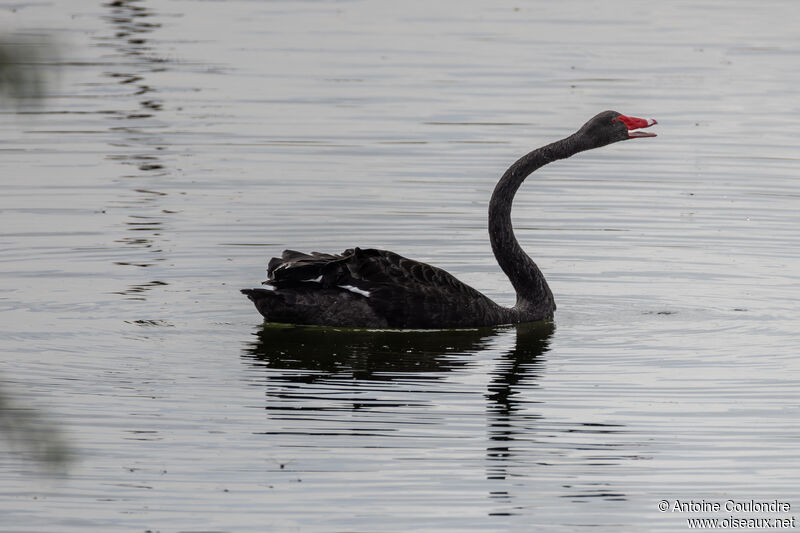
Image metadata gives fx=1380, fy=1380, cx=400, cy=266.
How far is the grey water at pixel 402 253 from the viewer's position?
590cm

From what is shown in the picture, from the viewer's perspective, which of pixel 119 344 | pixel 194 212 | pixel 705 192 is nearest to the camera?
pixel 119 344

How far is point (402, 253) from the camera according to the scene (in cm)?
1153

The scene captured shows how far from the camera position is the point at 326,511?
562 cm

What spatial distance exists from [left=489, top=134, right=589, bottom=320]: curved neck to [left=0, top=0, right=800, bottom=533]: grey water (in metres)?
0.21

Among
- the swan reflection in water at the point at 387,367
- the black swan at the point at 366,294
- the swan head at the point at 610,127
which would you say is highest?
the swan head at the point at 610,127

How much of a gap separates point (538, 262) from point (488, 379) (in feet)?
11.9

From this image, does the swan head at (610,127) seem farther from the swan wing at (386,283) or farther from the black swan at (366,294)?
the swan wing at (386,283)

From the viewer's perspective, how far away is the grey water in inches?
232

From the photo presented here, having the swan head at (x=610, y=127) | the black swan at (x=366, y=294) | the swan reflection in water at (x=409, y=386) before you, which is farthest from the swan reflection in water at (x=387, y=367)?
the swan head at (x=610, y=127)

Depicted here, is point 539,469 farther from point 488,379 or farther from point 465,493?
point 488,379

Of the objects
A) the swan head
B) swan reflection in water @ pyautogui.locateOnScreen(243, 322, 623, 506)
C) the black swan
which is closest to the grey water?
swan reflection in water @ pyautogui.locateOnScreen(243, 322, 623, 506)

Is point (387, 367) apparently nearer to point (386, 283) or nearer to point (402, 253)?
point (386, 283)

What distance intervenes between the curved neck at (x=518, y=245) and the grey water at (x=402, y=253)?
0.21 m

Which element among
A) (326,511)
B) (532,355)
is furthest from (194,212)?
(326,511)
